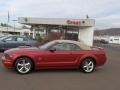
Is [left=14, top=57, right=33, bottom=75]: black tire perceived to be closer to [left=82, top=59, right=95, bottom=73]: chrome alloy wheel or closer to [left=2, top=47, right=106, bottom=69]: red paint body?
[left=2, top=47, right=106, bottom=69]: red paint body

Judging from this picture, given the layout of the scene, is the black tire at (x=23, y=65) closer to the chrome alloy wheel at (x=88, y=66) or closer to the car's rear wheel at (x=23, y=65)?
the car's rear wheel at (x=23, y=65)

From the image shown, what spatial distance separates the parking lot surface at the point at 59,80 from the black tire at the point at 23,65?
0.21 metres

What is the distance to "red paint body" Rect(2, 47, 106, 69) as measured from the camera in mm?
10031

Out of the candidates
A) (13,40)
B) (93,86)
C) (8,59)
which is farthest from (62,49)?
(13,40)

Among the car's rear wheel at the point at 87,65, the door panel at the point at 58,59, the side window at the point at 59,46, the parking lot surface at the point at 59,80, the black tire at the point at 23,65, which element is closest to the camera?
the parking lot surface at the point at 59,80

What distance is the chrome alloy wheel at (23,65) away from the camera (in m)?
10.0

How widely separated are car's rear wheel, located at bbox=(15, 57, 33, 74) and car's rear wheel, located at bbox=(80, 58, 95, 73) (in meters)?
2.29

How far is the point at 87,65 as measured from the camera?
36.0ft

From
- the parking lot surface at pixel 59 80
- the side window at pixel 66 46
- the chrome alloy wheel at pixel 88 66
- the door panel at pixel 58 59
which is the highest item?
the side window at pixel 66 46

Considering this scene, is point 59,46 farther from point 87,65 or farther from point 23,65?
point 23,65

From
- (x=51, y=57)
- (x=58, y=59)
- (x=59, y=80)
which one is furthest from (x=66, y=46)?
(x=59, y=80)

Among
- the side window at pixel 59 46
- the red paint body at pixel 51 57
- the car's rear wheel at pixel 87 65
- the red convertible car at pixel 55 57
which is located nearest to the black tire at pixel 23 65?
the red convertible car at pixel 55 57

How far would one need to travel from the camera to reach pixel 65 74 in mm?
10312

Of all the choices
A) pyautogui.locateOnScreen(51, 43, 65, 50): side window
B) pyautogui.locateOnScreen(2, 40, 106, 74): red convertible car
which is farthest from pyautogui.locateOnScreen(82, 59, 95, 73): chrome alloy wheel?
pyautogui.locateOnScreen(51, 43, 65, 50): side window
